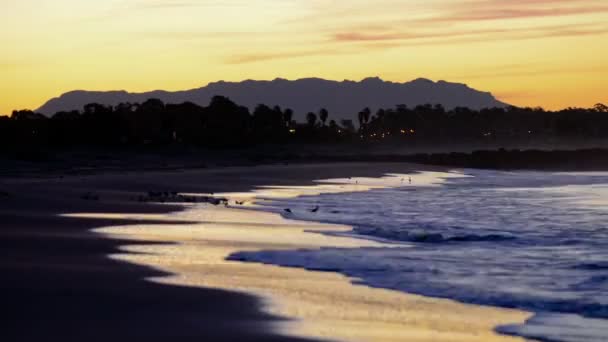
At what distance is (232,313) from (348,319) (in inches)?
49.0

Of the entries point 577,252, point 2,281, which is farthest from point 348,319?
point 577,252

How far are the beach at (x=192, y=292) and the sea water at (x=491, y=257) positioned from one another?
0.56 metres

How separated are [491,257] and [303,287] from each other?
15.2 ft

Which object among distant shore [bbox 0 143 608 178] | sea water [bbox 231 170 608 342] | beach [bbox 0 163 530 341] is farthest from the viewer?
distant shore [bbox 0 143 608 178]

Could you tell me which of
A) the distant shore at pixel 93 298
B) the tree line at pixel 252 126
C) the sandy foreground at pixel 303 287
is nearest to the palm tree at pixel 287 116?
the tree line at pixel 252 126

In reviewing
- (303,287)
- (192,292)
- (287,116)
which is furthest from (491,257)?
(287,116)

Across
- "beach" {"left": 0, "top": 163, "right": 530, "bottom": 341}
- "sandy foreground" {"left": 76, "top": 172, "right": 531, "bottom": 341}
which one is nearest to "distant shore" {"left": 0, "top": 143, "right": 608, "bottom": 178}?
"sandy foreground" {"left": 76, "top": 172, "right": 531, "bottom": 341}

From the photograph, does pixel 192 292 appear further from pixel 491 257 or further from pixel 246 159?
pixel 246 159

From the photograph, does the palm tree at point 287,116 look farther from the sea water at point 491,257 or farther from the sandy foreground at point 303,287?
the sandy foreground at point 303,287

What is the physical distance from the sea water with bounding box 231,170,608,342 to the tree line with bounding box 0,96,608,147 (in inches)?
2114

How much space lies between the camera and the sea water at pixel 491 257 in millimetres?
11844

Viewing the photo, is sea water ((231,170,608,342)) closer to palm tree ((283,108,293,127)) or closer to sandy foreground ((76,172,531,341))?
sandy foreground ((76,172,531,341))

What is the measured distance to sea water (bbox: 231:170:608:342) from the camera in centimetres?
1184

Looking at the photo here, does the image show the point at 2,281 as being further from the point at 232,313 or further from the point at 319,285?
the point at 319,285
